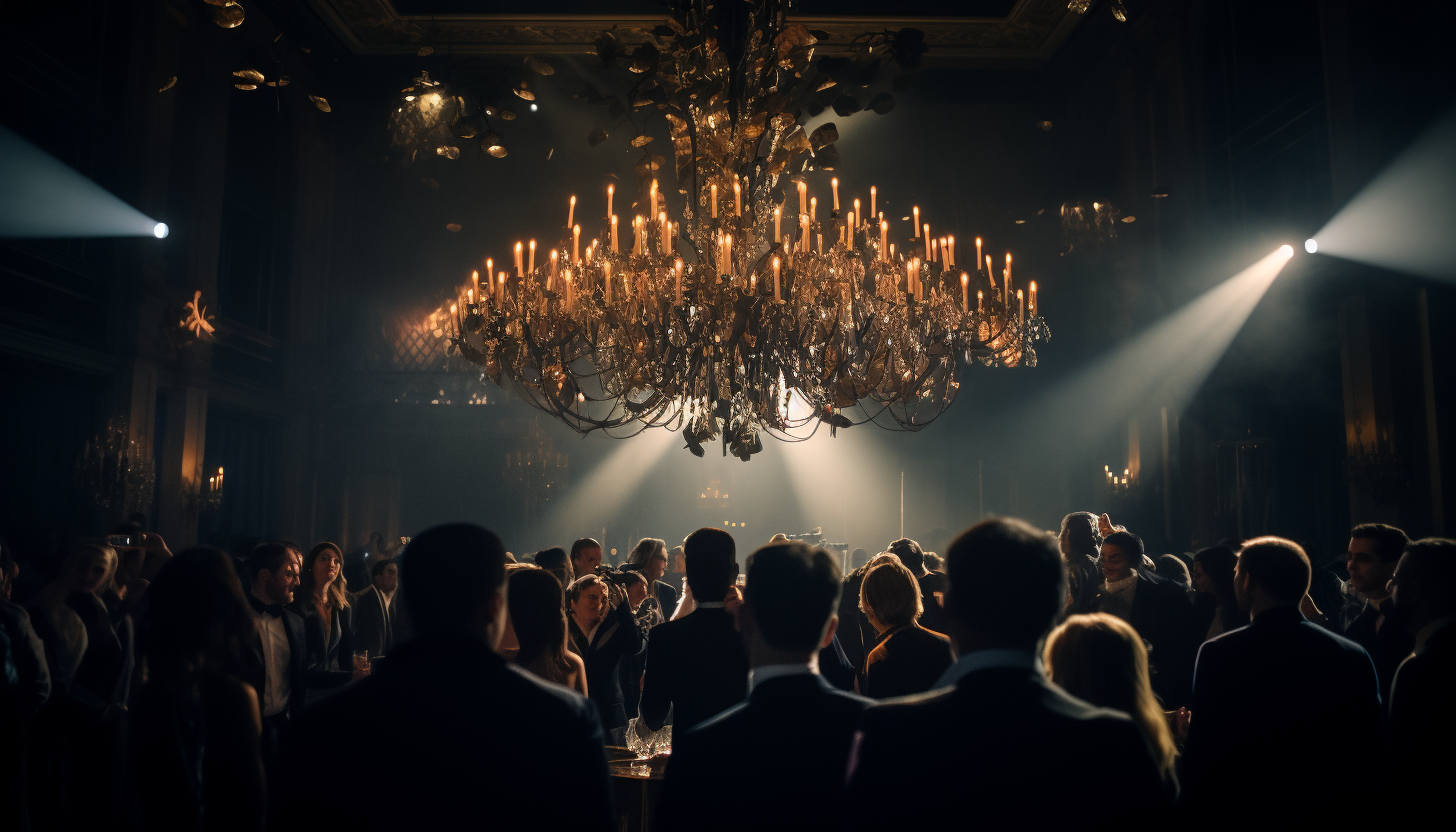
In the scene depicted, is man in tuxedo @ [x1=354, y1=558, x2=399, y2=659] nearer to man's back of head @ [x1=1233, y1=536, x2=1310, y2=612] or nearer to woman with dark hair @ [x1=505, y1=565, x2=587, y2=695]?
woman with dark hair @ [x1=505, y1=565, x2=587, y2=695]

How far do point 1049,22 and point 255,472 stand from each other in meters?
12.4

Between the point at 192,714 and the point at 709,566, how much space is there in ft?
5.25

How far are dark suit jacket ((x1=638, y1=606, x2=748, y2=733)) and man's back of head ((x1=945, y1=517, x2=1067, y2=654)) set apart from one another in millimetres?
1777

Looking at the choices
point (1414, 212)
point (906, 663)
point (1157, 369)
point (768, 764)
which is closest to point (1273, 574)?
point (906, 663)

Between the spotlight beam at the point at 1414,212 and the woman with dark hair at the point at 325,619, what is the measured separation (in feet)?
25.8

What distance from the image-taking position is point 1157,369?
1156 centimetres

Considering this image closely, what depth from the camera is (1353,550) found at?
388 cm

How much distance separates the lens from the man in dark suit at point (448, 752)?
58.4 inches

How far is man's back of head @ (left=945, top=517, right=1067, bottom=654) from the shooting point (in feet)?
4.79

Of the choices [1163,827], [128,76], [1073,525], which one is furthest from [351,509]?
[1163,827]

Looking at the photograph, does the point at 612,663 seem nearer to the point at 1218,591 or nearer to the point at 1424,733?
the point at 1218,591

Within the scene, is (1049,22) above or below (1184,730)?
above

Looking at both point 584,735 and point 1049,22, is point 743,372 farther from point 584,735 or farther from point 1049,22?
point 1049,22

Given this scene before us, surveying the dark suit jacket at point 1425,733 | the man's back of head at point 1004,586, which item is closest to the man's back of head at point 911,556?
the dark suit jacket at point 1425,733
